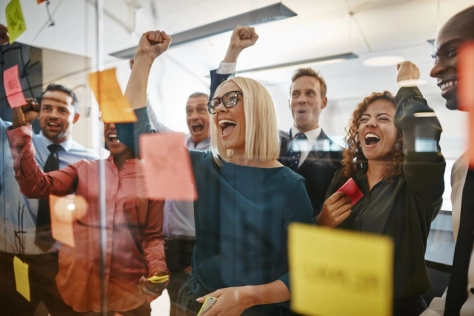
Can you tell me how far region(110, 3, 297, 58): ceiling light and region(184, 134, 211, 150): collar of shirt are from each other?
29cm

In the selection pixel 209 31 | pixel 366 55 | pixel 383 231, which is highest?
pixel 209 31

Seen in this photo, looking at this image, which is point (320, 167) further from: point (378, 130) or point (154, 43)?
point (154, 43)

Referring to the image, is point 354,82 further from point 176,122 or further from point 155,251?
point 155,251

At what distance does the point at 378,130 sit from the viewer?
0.79 meters

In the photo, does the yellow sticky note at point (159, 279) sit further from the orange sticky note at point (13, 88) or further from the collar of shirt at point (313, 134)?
the orange sticky note at point (13, 88)

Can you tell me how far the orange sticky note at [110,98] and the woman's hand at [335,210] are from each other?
0.74 meters

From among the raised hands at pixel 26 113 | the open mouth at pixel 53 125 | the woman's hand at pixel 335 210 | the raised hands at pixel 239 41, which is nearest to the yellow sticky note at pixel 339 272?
the woman's hand at pixel 335 210

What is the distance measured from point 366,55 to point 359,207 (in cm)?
32

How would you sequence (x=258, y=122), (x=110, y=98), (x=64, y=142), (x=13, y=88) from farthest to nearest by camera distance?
(x=13, y=88) → (x=64, y=142) → (x=110, y=98) → (x=258, y=122)

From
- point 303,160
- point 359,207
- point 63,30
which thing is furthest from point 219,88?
point 63,30

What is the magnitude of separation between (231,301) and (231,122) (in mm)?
487

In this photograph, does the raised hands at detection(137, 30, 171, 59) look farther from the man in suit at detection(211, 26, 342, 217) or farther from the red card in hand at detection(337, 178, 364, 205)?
the red card in hand at detection(337, 178, 364, 205)

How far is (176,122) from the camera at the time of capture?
1.19m

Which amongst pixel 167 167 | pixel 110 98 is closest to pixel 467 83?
pixel 167 167
